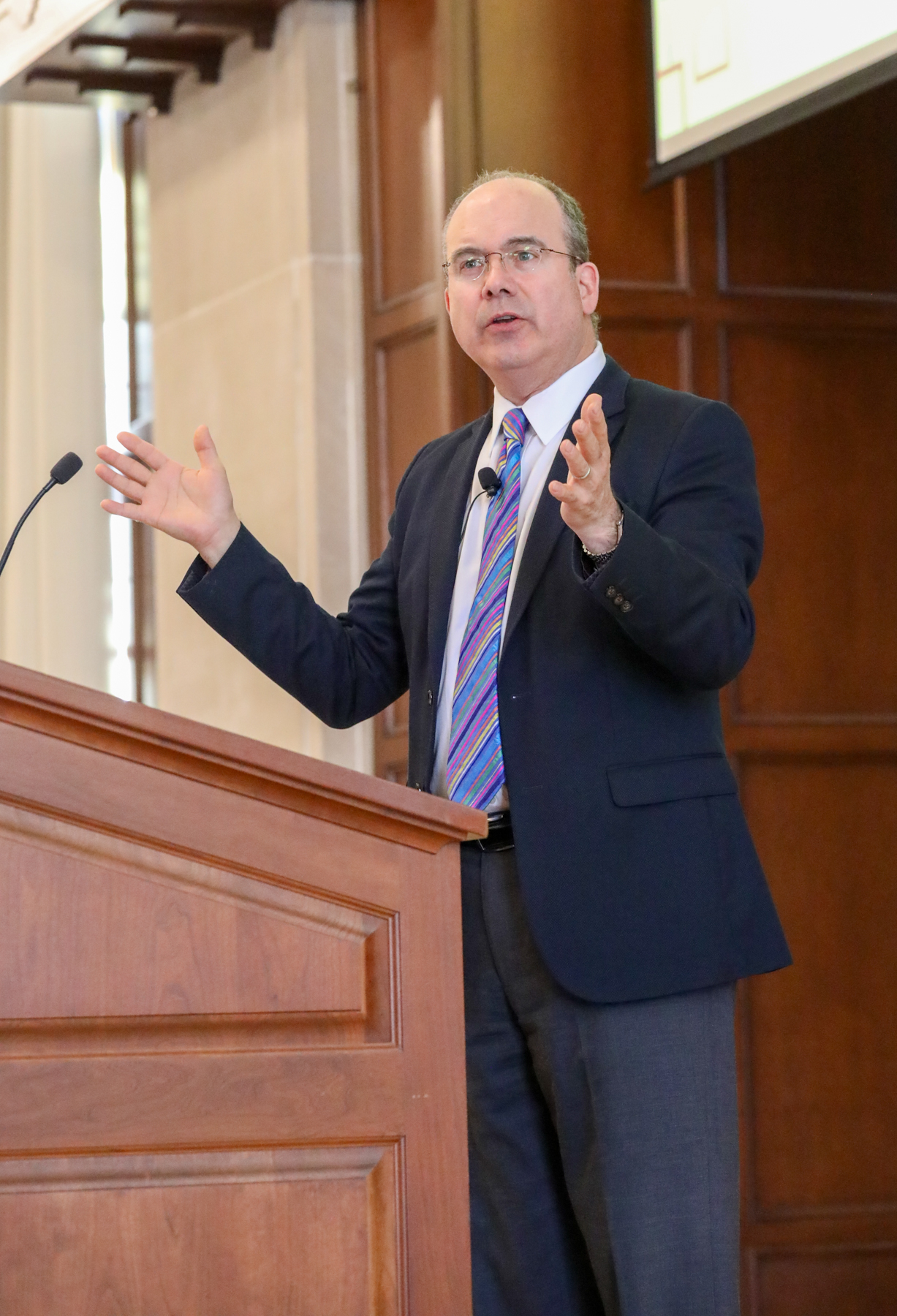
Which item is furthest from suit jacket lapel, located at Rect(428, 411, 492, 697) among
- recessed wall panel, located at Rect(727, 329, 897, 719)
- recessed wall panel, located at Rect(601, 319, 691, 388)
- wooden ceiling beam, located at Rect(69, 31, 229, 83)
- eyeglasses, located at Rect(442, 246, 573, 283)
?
wooden ceiling beam, located at Rect(69, 31, 229, 83)

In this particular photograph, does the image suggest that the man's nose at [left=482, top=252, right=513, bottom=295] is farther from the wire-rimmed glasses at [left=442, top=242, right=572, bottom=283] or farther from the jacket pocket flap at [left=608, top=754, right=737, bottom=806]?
the jacket pocket flap at [left=608, top=754, right=737, bottom=806]

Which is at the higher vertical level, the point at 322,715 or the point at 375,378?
the point at 375,378

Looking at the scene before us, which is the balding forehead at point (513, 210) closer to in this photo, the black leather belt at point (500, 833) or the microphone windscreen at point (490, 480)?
the microphone windscreen at point (490, 480)

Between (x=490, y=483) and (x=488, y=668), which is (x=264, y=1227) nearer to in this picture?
(x=488, y=668)

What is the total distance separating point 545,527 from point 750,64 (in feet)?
5.95

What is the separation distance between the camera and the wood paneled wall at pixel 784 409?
4.05 meters

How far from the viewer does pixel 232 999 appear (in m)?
1.70

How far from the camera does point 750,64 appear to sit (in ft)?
12.0

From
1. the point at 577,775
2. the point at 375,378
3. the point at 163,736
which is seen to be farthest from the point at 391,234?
the point at 163,736

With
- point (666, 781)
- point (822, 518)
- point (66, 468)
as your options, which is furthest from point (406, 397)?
point (666, 781)

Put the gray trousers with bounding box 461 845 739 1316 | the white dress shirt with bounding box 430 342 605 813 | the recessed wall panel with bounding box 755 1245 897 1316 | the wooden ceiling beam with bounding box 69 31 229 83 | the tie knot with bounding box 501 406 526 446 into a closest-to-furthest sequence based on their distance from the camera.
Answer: the gray trousers with bounding box 461 845 739 1316 → the white dress shirt with bounding box 430 342 605 813 → the tie knot with bounding box 501 406 526 446 → the recessed wall panel with bounding box 755 1245 897 1316 → the wooden ceiling beam with bounding box 69 31 229 83

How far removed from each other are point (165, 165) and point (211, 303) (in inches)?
22.5

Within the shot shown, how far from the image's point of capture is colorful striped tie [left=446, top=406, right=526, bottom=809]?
2191mm

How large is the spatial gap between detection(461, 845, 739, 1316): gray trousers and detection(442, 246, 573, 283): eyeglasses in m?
0.79
